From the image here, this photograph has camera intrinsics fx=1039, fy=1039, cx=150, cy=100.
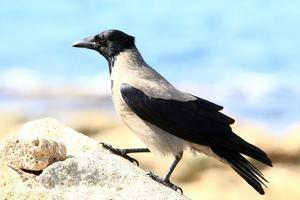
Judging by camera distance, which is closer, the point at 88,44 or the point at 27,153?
the point at 27,153

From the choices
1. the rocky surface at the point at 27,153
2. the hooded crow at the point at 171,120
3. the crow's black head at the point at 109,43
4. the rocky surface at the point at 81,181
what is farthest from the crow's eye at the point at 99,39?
the rocky surface at the point at 27,153

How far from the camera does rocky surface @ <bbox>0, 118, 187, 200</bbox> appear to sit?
877 cm

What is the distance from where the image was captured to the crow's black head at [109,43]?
11.5m

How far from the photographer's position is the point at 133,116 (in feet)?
36.1

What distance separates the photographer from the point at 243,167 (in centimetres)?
1051

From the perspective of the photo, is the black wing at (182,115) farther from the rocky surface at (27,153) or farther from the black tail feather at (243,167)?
the rocky surface at (27,153)

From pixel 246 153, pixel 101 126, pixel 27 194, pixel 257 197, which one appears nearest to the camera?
pixel 27 194

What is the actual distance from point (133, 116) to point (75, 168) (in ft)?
6.67

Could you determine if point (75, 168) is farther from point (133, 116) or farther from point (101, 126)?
point (101, 126)

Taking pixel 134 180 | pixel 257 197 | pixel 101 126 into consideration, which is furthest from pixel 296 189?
pixel 134 180

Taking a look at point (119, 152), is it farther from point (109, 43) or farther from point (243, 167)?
point (109, 43)

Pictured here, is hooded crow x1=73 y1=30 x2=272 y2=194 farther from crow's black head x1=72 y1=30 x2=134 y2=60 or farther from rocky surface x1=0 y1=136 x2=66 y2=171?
rocky surface x1=0 y1=136 x2=66 y2=171

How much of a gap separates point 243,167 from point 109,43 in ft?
7.23

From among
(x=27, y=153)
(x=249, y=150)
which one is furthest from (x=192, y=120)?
(x=27, y=153)
